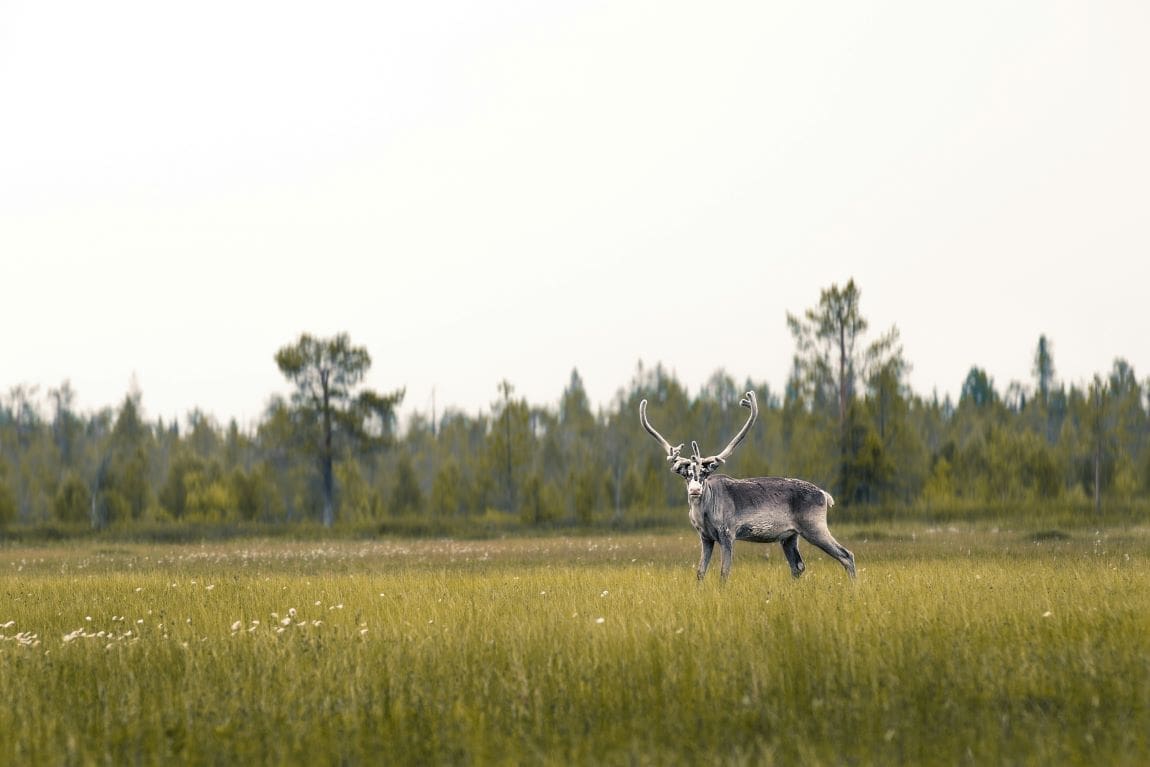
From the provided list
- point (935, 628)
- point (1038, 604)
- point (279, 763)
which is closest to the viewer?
point (279, 763)

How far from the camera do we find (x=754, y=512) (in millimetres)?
16547

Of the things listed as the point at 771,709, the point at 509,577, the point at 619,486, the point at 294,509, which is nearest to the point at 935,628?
the point at 771,709

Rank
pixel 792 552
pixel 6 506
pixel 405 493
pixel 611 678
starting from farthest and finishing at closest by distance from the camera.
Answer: pixel 405 493 < pixel 6 506 < pixel 792 552 < pixel 611 678

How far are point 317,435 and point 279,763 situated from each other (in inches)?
2330

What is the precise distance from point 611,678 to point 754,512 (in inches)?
353

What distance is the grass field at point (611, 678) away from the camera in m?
6.32

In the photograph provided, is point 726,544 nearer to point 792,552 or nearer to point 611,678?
point 792,552

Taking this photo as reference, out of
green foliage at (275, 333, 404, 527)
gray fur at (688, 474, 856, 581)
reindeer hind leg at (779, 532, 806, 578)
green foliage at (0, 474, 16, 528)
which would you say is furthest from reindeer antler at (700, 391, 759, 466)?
green foliage at (0, 474, 16, 528)

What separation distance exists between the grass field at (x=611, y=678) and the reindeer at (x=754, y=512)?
161 centimetres

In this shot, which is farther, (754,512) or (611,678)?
(754,512)

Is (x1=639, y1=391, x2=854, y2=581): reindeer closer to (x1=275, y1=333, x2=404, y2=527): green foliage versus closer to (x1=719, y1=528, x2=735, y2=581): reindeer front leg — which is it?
(x1=719, y1=528, x2=735, y2=581): reindeer front leg

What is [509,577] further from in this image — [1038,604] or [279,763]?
[279,763]

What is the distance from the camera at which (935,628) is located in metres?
9.63

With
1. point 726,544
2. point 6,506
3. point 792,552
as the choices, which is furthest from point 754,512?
point 6,506
